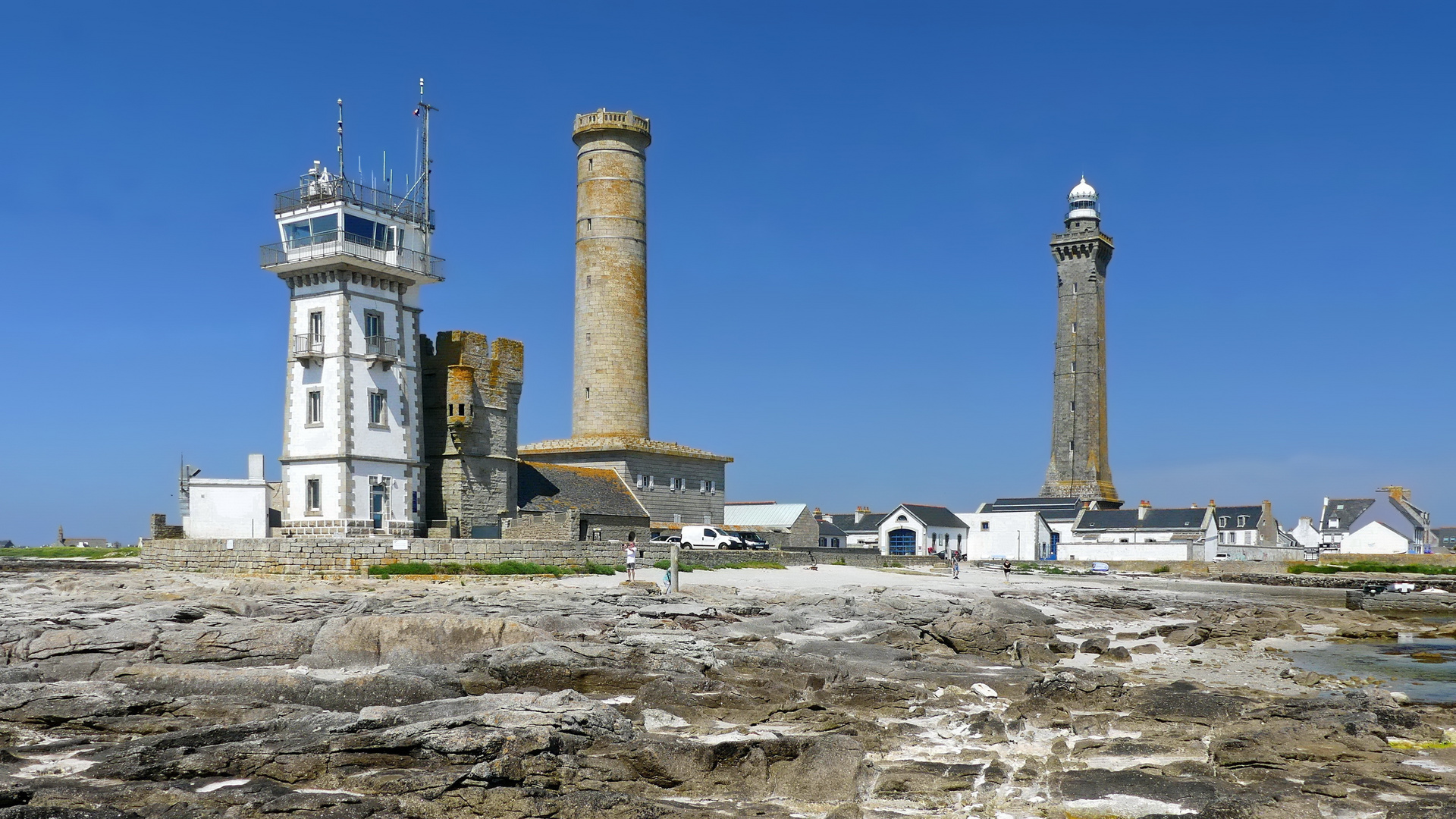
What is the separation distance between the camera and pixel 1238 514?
75312 mm

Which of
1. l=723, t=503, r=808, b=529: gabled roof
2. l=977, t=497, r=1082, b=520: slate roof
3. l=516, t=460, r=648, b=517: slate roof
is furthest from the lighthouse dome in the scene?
l=516, t=460, r=648, b=517: slate roof

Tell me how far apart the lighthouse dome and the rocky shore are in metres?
72.1

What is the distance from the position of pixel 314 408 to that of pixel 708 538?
15136mm

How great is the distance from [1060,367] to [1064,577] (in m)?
41.7

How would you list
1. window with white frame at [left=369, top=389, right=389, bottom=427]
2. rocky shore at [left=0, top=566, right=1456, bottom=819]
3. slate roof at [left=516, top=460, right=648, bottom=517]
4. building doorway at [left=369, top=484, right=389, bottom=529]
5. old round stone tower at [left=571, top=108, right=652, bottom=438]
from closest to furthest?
rocky shore at [left=0, top=566, right=1456, bottom=819] → building doorway at [left=369, top=484, right=389, bottom=529] → window with white frame at [left=369, top=389, right=389, bottom=427] → slate roof at [left=516, top=460, right=648, bottom=517] → old round stone tower at [left=571, top=108, right=652, bottom=438]

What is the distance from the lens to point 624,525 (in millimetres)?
46469

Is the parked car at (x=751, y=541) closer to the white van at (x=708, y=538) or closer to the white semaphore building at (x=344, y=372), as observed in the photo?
the white van at (x=708, y=538)

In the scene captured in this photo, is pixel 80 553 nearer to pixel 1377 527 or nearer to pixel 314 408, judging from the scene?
pixel 314 408

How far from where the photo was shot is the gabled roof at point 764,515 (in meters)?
63.7

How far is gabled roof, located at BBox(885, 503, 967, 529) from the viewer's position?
229 feet

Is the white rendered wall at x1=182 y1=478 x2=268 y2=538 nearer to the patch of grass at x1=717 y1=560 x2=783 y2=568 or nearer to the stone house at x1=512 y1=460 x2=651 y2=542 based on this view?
the stone house at x1=512 y1=460 x2=651 y2=542

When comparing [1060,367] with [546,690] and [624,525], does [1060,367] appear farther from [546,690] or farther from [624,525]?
[546,690]

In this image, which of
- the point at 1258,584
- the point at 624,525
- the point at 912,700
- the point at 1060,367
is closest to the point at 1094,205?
the point at 1060,367

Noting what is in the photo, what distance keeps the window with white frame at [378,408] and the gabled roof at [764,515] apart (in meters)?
26.8
